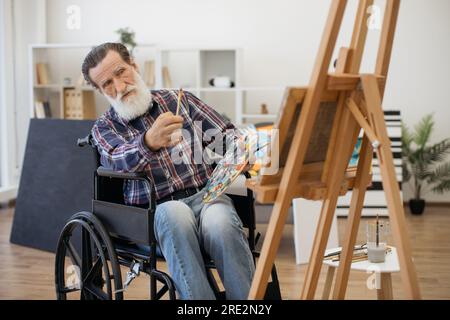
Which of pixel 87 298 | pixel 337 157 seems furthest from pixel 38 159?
pixel 337 157

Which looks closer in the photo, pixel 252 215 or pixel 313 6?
pixel 252 215

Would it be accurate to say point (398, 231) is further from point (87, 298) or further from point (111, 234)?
point (87, 298)

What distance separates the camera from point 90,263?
258 centimetres

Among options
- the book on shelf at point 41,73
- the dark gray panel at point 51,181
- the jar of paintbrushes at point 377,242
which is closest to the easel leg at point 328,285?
the jar of paintbrushes at point 377,242

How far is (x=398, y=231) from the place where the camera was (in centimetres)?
167

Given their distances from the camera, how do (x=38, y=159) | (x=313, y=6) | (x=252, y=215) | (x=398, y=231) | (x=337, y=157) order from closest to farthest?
(x=398, y=231) → (x=337, y=157) → (x=252, y=215) → (x=38, y=159) → (x=313, y=6)

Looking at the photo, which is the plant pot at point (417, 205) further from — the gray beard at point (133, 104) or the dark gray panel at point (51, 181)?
the gray beard at point (133, 104)

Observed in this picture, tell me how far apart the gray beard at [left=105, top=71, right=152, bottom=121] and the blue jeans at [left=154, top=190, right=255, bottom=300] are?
436 millimetres

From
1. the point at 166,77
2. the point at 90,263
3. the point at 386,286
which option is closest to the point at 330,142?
the point at 386,286

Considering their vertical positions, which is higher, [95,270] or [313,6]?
[313,6]

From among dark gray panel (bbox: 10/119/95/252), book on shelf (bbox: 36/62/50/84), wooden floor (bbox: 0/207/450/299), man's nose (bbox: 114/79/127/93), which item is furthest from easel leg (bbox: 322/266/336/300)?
book on shelf (bbox: 36/62/50/84)

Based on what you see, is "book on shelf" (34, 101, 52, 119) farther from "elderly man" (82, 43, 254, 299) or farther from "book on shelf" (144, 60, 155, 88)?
"elderly man" (82, 43, 254, 299)

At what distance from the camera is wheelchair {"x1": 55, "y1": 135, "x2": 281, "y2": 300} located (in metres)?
2.22

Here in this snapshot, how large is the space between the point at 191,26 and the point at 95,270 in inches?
164
